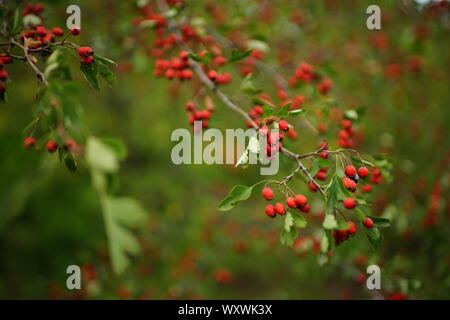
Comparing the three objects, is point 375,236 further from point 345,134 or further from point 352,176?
point 345,134

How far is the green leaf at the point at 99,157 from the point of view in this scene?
1108 millimetres

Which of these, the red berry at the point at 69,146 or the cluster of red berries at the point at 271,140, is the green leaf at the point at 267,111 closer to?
the cluster of red berries at the point at 271,140

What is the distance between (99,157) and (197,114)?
1060mm

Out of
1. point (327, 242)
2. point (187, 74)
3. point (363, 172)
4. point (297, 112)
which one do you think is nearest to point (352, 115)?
point (363, 172)

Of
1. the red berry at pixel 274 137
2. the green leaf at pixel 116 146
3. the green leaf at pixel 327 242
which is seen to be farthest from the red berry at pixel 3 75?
the green leaf at pixel 327 242

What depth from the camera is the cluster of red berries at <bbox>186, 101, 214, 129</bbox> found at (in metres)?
2.11

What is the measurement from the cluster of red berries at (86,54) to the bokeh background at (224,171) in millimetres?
837

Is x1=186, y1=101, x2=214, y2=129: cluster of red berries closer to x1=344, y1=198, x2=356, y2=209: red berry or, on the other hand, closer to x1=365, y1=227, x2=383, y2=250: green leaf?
x1=344, y1=198, x2=356, y2=209: red berry

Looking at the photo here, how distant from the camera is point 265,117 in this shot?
64.0 inches

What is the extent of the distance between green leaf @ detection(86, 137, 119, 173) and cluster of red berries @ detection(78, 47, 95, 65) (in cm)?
60

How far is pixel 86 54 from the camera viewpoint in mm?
1598
